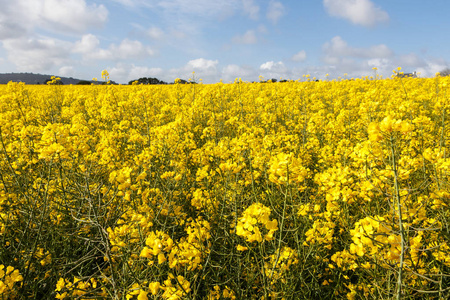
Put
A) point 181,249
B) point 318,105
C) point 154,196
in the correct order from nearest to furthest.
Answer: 1. point 181,249
2. point 154,196
3. point 318,105

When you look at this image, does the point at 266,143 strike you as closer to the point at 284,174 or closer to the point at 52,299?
the point at 284,174

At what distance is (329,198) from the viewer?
2.01 meters

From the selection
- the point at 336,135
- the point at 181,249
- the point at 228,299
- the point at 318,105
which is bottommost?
the point at 228,299

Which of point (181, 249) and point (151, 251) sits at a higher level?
point (151, 251)

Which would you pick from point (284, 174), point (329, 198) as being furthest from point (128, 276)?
point (329, 198)

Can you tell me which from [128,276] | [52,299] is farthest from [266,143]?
[52,299]

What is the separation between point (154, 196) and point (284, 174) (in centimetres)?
161

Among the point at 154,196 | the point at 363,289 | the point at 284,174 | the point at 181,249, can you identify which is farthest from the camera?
the point at 154,196

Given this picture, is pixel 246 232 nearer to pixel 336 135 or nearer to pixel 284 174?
pixel 284 174

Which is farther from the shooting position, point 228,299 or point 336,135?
point 336,135

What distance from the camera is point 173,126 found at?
3.17 meters

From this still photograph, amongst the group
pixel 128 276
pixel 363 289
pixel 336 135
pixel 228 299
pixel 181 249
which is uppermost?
pixel 336 135

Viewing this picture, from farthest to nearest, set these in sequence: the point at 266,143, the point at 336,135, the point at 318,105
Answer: the point at 318,105 → the point at 336,135 → the point at 266,143

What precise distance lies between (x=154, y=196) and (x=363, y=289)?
6.68 ft
